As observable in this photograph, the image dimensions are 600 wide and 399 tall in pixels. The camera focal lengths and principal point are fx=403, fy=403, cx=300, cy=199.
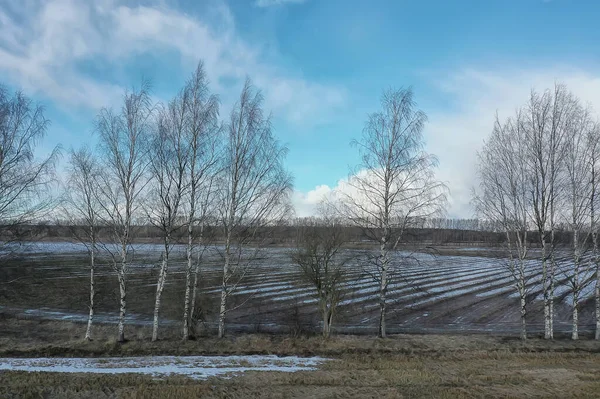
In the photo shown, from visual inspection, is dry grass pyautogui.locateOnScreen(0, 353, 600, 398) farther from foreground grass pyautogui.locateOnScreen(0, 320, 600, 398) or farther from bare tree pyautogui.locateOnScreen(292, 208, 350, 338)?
bare tree pyautogui.locateOnScreen(292, 208, 350, 338)

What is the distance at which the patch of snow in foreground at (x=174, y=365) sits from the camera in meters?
11.0

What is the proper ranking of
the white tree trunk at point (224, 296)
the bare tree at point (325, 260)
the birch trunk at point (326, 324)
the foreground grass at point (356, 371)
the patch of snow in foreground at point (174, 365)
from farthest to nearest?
the bare tree at point (325, 260)
the birch trunk at point (326, 324)
the white tree trunk at point (224, 296)
the patch of snow in foreground at point (174, 365)
the foreground grass at point (356, 371)

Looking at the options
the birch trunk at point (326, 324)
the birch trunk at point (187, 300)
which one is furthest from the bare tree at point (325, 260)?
the birch trunk at point (187, 300)

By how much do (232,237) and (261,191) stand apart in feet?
9.21

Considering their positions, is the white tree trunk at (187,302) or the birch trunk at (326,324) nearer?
the white tree trunk at (187,302)

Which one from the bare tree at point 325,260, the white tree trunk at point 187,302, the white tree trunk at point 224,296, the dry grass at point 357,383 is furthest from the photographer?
the bare tree at point 325,260

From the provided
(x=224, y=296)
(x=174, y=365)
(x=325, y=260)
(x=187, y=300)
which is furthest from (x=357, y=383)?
(x=325, y=260)

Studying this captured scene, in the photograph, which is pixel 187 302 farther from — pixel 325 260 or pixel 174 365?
pixel 325 260

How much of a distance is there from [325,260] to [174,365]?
37.0 feet

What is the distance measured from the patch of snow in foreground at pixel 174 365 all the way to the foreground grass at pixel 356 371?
0.87 meters

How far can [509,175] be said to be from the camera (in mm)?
20969

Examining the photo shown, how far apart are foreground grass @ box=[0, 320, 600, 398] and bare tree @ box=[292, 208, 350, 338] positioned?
118 inches

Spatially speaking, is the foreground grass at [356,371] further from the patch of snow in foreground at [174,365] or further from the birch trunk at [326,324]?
the birch trunk at [326,324]

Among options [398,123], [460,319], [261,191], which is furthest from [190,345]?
[460,319]
